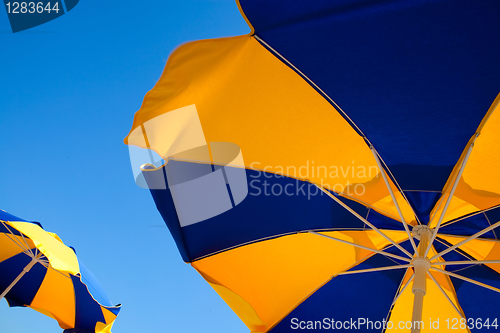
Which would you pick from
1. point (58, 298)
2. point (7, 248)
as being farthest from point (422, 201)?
point (7, 248)

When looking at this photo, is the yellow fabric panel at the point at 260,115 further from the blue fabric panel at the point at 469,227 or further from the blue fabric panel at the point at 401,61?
the blue fabric panel at the point at 469,227

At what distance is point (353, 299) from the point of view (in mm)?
3025

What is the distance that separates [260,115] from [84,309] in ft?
12.6

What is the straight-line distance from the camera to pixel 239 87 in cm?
226

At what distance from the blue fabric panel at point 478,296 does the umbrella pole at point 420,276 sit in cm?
54

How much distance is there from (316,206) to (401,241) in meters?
0.74

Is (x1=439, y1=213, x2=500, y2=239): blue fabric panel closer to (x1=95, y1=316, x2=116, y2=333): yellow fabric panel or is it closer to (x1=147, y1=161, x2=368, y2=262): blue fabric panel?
(x1=147, y1=161, x2=368, y2=262): blue fabric panel

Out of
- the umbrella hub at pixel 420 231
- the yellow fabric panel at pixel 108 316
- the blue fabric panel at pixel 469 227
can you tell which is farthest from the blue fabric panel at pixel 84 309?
the blue fabric panel at pixel 469 227

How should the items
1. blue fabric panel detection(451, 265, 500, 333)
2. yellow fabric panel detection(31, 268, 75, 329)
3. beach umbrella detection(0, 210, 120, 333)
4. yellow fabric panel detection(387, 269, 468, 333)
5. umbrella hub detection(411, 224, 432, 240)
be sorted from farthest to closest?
yellow fabric panel detection(31, 268, 75, 329), beach umbrella detection(0, 210, 120, 333), yellow fabric panel detection(387, 269, 468, 333), blue fabric panel detection(451, 265, 500, 333), umbrella hub detection(411, 224, 432, 240)

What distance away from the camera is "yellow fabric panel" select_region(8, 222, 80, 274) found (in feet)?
11.0

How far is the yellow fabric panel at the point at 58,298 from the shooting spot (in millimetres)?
4961

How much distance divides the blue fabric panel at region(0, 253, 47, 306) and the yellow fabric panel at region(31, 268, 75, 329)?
3.0 inches

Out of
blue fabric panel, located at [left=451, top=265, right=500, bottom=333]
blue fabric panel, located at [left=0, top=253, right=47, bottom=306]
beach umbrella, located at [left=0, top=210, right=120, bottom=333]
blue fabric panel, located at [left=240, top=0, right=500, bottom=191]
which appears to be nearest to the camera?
blue fabric panel, located at [left=240, top=0, right=500, bottom=191]

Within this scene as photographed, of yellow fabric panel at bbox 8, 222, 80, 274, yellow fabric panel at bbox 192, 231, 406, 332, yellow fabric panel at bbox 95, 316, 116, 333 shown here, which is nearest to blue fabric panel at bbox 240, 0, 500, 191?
yellow fabric panel at bbox 192, 231, 406, 332
